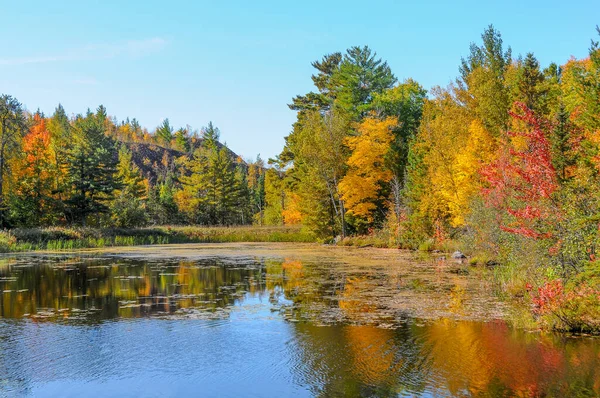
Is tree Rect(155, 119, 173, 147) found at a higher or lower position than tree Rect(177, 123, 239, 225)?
higher

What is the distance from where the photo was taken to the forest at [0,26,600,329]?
508 inches

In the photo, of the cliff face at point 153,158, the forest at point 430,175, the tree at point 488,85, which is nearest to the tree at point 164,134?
the cliff face at point 153,158

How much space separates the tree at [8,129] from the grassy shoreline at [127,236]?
600 cm

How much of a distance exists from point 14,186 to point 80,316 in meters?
41.2

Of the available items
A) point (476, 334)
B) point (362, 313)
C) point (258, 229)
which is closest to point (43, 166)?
point (258, 229)

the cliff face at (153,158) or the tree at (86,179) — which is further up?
the cliff face at (153,158)

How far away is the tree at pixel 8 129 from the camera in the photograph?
4756 centimetres

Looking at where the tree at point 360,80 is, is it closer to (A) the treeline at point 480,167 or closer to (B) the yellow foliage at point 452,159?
(A) the treeline at point 480,167

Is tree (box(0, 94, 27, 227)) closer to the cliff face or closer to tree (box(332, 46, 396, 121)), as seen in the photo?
tree (box(332, 46, 396, 121))

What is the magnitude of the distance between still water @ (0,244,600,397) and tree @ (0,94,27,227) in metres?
32.6

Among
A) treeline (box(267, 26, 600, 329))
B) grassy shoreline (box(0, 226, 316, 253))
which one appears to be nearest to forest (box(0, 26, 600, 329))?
treeline (box(267, 26, 600, 329))

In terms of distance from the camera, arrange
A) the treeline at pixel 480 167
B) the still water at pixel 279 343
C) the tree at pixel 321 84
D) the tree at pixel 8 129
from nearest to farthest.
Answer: the still water at pixel 279 343 < the treeline at pixel 480 167 < the tree at pixel 8 129 < the tree at pixel 321 84

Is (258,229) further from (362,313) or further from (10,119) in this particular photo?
(362,313)

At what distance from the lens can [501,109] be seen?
120ft
